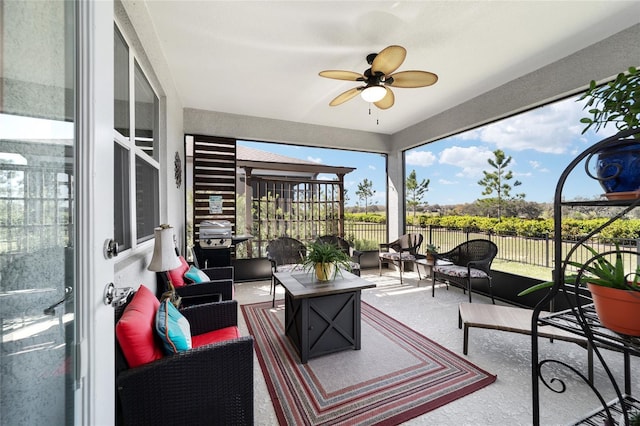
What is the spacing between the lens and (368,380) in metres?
1.95

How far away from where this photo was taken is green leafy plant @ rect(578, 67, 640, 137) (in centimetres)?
77

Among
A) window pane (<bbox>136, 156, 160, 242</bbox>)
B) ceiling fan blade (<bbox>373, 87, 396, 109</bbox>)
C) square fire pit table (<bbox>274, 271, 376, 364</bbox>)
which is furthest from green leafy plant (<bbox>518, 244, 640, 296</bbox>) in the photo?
window pane (<bbox>136, 156, 160, 242</bbox>)

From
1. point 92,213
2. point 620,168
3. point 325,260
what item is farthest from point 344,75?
point 92,213

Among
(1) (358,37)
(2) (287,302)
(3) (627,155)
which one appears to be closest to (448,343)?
(2) (287,302)

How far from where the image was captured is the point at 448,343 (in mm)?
2490

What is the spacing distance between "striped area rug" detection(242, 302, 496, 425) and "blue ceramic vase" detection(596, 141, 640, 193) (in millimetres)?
1619

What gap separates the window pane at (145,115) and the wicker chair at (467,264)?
400cm

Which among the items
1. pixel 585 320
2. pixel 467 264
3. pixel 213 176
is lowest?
pixel 467 264

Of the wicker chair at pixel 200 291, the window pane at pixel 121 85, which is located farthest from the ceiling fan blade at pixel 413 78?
the wicker chair at pixel 200 291

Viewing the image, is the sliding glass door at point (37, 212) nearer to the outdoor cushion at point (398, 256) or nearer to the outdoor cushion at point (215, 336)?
the outdoor cushion at point (215, 336)

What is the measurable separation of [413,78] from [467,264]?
104 inches

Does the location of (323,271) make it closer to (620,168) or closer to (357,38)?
(620,168)

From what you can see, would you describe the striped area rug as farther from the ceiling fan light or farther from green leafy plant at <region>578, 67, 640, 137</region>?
the ceiling fan light

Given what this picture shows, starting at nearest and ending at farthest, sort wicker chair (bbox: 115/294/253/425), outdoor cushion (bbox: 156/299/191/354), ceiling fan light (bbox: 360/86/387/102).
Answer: wicker chair (bbox: 115/294/253/425) < outdoor cushion (bbox: 156/299/191/354) < ceiling fan light (bbox: 360/86/387/102)
